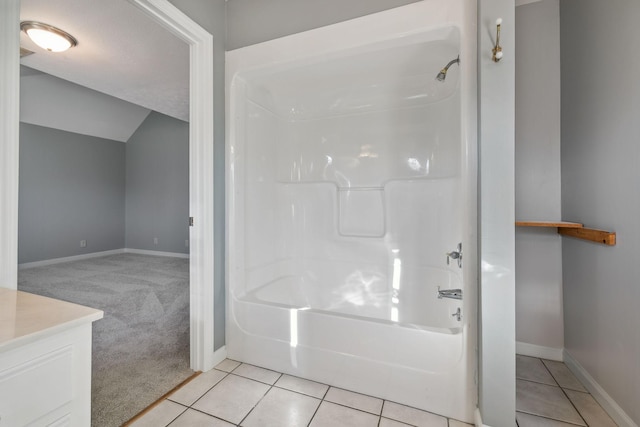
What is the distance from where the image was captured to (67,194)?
4973 mm

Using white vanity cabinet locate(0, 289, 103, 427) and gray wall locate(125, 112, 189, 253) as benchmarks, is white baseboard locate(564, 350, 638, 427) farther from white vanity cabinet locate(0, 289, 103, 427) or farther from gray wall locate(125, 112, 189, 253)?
gray wall locate(125, 112, 189, 253)

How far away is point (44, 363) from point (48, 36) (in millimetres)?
3164

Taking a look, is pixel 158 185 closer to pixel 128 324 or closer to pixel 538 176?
pixel 128 324

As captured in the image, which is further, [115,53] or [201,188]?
[115,53]

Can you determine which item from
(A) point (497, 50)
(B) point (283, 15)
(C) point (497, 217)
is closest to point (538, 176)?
(C) point (497, 217)

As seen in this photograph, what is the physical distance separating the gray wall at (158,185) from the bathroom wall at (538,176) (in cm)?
515

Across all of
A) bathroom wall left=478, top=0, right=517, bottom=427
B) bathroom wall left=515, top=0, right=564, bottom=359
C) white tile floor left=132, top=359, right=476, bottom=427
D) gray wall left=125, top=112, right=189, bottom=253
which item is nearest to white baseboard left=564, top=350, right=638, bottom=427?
bathroom wall left=515, top=0, right=564, bottom=359

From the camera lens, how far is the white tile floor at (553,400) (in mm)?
1359

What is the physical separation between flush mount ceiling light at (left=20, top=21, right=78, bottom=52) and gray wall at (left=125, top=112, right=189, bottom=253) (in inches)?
102

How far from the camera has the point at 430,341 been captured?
4.53 feet

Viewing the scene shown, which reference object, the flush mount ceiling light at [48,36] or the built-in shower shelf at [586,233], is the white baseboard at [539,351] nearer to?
the built-in shower shelf at [586,233]

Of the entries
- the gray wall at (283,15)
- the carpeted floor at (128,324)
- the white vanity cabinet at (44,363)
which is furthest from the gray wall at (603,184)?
the carpeted floor at (128,324)

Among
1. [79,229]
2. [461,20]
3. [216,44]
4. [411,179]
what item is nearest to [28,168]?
[79,229]

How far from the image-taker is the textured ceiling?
2.19 meters
